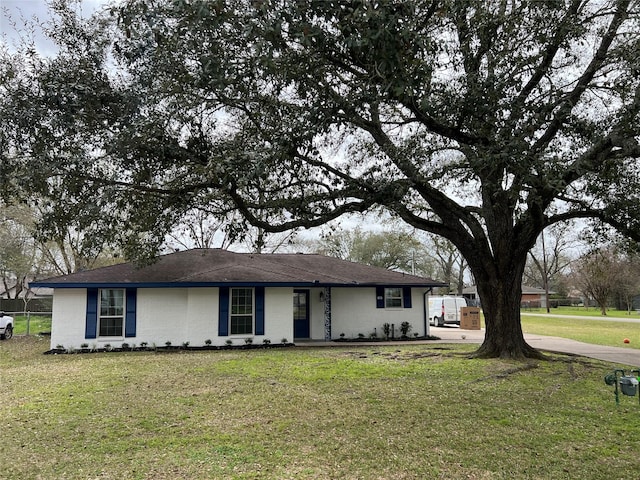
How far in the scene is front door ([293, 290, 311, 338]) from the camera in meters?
17.3

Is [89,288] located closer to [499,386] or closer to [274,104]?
[274,104]

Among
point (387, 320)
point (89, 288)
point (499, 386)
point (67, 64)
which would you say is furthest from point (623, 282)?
point (67, 64)

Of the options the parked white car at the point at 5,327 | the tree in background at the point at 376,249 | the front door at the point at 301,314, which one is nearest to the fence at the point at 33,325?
the parked white car at the point at 5,327

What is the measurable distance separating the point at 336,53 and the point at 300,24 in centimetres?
130

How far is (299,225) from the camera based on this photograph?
9.71m

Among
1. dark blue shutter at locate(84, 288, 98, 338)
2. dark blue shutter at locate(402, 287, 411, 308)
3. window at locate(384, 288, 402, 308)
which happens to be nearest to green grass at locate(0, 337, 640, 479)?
dark blue shutter at locate(84, 288, 98, 338)

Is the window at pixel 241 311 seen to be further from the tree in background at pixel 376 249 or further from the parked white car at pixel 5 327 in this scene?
the tree in background at pixel 376 249

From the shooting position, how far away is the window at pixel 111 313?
14.4m

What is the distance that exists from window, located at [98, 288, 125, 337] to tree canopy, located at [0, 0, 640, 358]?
17.3ft

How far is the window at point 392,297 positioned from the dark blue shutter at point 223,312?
20.9ft

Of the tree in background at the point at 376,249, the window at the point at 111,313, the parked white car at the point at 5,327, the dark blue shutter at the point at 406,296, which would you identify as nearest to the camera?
the window at the point at 111,313

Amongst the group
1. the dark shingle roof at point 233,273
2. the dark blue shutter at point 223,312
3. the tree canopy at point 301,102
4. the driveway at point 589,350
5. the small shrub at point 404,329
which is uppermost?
the tree canopy at point 301,102

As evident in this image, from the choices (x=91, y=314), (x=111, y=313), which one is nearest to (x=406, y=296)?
(x=111, y=313)

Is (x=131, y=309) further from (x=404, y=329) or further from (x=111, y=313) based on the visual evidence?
(x=404, y=329)
